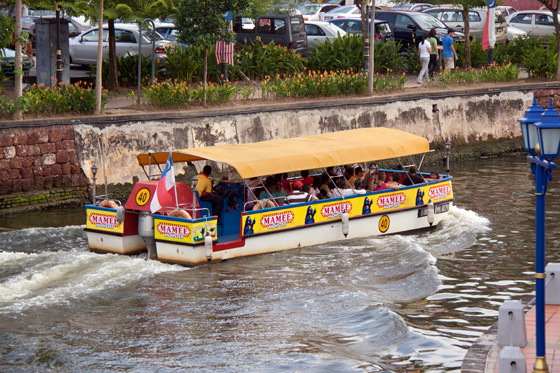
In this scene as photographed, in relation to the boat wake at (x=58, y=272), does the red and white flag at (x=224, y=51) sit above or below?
above

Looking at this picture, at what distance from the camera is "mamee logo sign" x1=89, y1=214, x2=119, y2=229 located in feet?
53.9

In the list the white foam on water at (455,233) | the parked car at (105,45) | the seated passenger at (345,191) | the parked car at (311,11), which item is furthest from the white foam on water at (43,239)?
the parked car at (311,11)

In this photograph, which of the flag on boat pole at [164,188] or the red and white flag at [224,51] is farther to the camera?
the red and white flag at [224,51]

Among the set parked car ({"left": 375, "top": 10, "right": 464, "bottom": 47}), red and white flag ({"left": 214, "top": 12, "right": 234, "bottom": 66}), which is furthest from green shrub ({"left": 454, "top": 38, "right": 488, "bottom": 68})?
red and white flag ({"left": 214, "top": 12, "right": 234, "bottom": 66})

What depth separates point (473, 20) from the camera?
125ft

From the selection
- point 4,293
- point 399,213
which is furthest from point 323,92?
point 4,293

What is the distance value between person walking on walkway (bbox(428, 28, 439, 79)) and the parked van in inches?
187

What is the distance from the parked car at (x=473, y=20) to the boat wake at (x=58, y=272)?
2433 cm

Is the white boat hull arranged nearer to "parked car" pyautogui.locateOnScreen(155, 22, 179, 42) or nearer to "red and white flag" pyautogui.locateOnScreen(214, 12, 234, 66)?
"red and white flag" pyautogui.locateOnScreen(214, 12, 234, 66)

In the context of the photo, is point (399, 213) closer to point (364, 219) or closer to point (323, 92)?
point (364, 219)

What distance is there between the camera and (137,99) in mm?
24844

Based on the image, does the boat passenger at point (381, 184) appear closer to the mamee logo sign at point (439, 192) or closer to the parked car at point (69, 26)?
the mamee logo sign at point (439, 192)

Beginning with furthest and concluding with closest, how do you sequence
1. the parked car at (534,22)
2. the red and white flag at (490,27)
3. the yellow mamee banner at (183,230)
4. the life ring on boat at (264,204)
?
the parked car at (534,22) → the red and white flag at (490,27) → the life ring on boat at (264,204) → the yellow mamee banner at (183,230)

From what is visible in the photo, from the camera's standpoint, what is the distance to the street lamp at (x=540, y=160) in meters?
8.73
